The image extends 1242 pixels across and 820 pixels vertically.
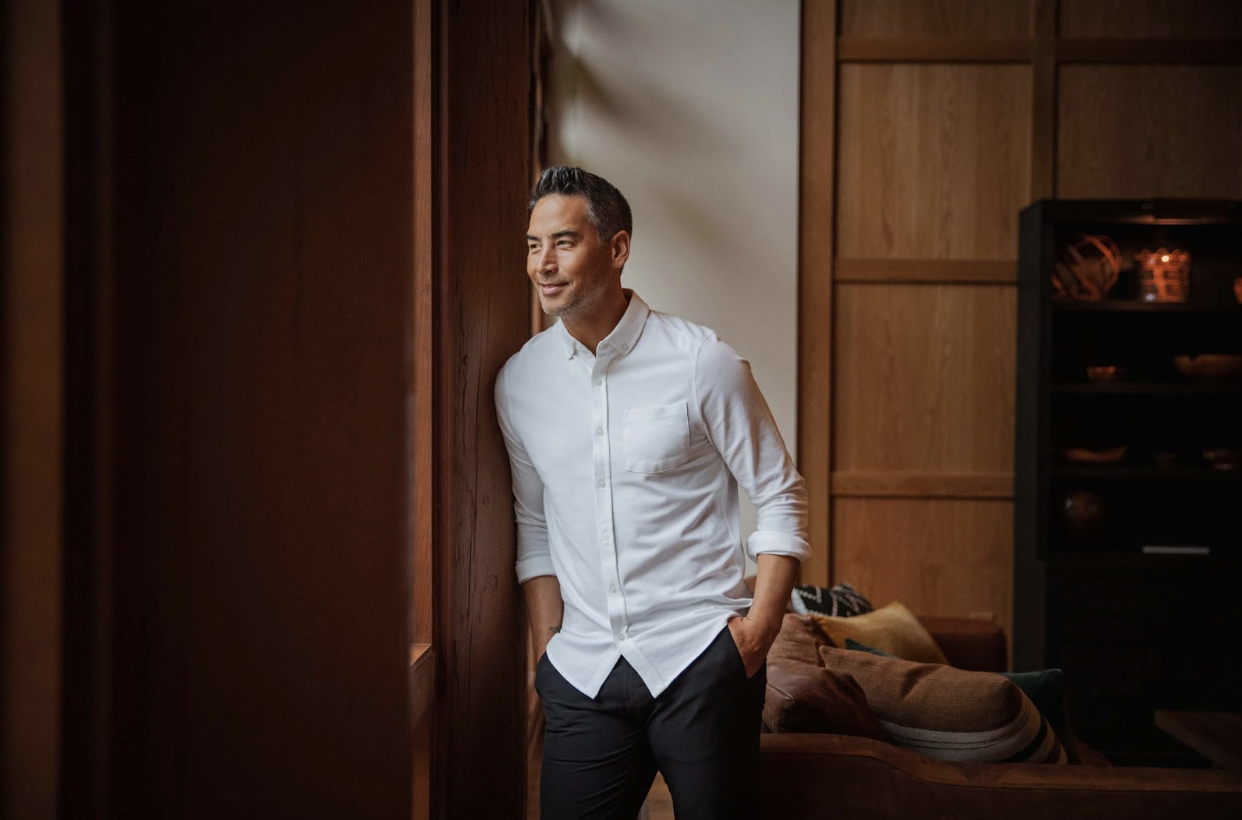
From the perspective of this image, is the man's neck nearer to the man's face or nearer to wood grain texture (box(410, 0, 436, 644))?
the man's face

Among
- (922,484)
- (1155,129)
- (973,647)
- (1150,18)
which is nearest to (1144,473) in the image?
(922,484)

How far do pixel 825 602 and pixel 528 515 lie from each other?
147cm

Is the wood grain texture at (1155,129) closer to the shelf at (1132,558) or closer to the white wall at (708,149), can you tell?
the white wall at (708,149)

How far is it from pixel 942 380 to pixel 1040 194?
926 mm

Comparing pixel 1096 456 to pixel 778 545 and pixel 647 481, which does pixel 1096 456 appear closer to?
pixel 778 545

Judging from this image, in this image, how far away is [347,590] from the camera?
44cm

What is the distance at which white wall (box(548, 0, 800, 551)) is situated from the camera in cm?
422

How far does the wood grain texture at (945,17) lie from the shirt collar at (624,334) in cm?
318

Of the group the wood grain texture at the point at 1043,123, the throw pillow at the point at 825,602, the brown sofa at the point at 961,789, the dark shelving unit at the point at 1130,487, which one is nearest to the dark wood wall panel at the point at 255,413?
the brown sofa at the point at 961,789

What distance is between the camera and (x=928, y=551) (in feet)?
14.1

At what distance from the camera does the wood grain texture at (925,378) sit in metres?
4.29

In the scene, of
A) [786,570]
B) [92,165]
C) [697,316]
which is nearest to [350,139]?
[92,165]

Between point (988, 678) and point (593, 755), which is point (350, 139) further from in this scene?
point (988, 678)

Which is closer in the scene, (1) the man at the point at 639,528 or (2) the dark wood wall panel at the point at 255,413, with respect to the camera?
(2) the dark wood wall panel at the point at 255,413
